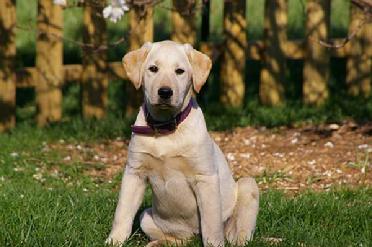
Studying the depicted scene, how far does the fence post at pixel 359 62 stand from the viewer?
9430mm

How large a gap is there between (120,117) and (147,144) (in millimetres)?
3741

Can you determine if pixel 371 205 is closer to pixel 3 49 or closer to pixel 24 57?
pixel 3 49

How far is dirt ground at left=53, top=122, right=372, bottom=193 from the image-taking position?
6.97 m

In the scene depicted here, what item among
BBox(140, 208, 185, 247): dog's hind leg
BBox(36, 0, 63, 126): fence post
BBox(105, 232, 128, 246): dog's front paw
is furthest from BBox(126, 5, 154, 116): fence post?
BBox(105, 232, 128, 246): dog's front paw

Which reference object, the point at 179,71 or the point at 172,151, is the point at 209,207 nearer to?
the point at 172,151

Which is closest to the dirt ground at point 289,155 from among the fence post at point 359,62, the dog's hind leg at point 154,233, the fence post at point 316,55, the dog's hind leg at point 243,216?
the fence post at point 316,55

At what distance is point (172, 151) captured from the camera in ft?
16.0

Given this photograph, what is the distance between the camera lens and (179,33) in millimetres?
8734

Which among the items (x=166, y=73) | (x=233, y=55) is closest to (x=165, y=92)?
(x=166, y=73)

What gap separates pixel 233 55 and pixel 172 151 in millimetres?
4250

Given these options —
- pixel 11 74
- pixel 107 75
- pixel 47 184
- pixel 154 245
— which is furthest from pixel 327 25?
pixel 154 245

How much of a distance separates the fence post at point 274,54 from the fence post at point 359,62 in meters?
0.70

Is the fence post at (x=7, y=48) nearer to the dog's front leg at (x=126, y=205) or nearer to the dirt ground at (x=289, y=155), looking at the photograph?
the dirt ground at (x=289, y=155)

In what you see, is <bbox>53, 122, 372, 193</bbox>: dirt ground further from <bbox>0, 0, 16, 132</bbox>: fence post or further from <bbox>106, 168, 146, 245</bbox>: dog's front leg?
<bbox>106, 168, 146, 245</bbox>: dog's front leg
